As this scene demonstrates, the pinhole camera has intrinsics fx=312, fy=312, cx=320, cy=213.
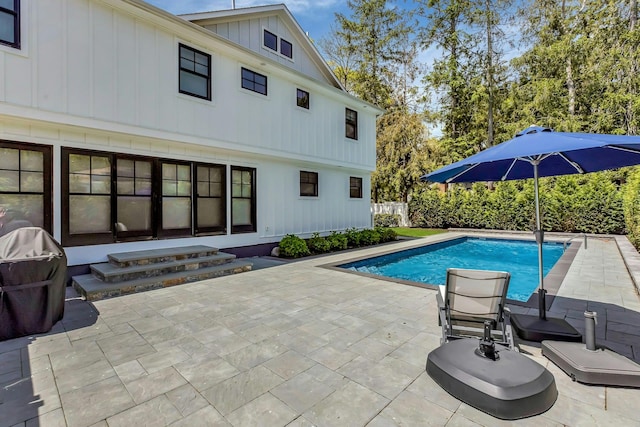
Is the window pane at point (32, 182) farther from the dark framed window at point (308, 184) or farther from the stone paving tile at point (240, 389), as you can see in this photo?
the dark framed window at point (308, 184)

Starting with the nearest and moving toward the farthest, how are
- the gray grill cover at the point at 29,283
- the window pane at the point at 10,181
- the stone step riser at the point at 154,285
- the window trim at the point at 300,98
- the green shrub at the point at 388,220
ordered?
the gray grill cover at the point at 29,283 → the stone step riser at the point at 154,285 → the window pane at the point at 10,181 → the window trim at the point at 300,98 → the green shrub at the point at 388,220

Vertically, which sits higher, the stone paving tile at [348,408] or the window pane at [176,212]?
the window pane at [176,212]

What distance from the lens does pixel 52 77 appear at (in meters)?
5.54

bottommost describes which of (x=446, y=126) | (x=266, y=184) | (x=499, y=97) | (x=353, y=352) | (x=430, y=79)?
(x=353, y=352)

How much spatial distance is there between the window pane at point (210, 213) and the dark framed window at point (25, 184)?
3.04 meters

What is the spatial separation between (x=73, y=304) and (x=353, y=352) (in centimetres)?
449

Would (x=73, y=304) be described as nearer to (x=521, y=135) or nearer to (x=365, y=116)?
(x=521, y=135)

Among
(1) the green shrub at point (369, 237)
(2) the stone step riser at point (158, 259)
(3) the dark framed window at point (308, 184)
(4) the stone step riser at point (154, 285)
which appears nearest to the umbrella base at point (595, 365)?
(4) the stone step riser at point (154, 285)

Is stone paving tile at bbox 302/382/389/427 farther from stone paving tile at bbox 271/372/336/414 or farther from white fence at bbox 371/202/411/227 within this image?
white fence at bbox 371/202/411/227

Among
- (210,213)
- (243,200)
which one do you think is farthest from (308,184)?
(210,213)

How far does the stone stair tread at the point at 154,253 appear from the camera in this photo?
6.07 metres

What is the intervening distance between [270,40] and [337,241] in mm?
7053

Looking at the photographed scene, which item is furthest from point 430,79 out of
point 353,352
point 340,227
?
point 353,352

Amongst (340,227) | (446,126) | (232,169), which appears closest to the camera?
(232,169)
